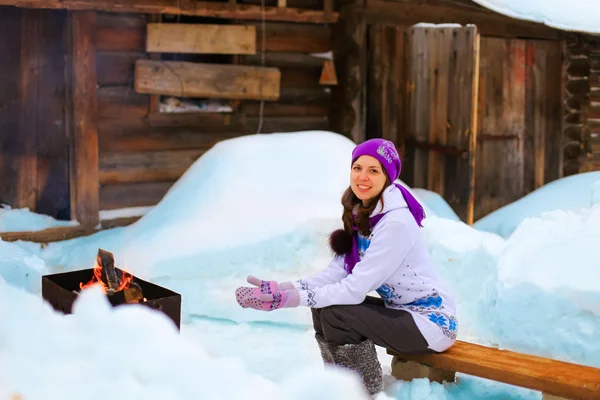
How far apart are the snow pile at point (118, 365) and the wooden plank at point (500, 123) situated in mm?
7066

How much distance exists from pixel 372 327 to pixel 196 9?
5.08 metres

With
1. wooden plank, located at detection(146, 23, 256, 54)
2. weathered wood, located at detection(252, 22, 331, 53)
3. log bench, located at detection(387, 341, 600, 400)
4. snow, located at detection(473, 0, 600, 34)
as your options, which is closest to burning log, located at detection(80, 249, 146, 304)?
log bench, located at detection(387, 341, 600, 400)

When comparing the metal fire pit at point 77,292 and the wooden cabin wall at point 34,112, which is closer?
the metal fire pit at point 77,292

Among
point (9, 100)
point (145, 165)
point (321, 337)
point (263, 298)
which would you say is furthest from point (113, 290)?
point (9, 100)

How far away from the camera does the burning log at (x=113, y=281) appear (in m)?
4.03

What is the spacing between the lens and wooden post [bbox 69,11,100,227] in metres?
7.63

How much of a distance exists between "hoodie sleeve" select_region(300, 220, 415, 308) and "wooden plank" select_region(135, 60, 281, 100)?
464 cm

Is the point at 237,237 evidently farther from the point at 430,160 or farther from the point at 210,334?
the point at 430,160

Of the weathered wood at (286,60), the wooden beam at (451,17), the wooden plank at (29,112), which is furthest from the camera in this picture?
the wooden beam at (451,17)

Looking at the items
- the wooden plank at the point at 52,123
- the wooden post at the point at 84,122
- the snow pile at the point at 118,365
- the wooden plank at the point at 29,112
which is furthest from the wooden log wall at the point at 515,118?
the snow pile at the point at 118,365

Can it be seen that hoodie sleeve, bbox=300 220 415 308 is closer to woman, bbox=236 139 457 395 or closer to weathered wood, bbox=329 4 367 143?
woman, bbox=236 139 457 395

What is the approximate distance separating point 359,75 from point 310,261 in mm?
2980

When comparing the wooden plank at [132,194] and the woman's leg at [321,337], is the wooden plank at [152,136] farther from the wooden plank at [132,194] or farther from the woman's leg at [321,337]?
the woman's leg at [321,337]

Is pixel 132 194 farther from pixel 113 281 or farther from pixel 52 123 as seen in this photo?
pixel 113 281
